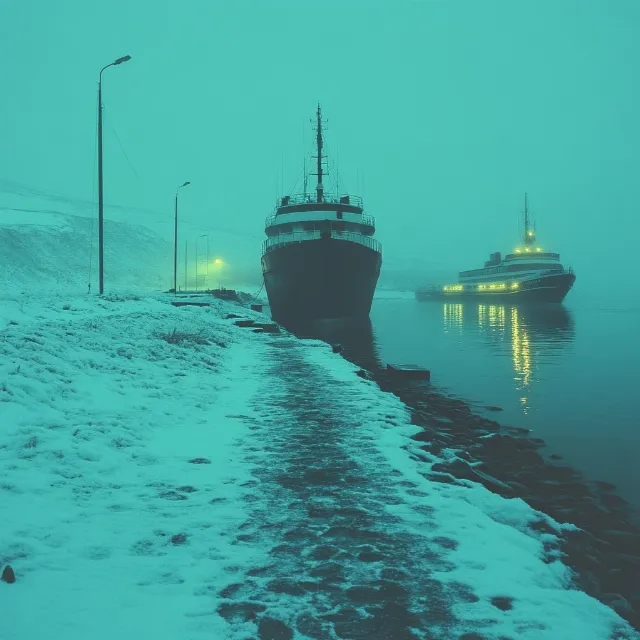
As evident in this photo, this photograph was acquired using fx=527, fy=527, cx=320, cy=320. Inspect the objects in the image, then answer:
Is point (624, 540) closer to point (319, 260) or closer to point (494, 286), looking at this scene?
point (319, 260)

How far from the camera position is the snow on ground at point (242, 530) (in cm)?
301

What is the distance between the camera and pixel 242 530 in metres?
4.11

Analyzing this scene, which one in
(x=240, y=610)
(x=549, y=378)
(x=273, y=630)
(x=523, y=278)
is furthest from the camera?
(x=523, y=278)

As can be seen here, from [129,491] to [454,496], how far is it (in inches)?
120

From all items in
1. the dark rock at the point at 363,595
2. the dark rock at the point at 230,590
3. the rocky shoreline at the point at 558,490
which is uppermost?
the dark rock at the point at 230,590

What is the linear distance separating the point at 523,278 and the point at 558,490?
89355 millimetres

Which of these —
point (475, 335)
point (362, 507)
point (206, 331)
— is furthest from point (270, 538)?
point (475, 335)

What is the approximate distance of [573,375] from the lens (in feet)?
57.7

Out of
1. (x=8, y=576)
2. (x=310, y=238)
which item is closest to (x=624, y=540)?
(x=8, y=576)

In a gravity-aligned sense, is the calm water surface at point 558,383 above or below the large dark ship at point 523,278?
below

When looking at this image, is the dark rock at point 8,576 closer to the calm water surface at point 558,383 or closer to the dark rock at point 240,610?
the dark rock at point 240,610

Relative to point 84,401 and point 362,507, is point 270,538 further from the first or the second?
point 84,401

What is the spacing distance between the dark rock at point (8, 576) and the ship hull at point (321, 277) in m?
31.6

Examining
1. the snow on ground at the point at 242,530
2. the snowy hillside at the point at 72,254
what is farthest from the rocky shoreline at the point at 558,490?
the snowy hillside at the point at 72,254
